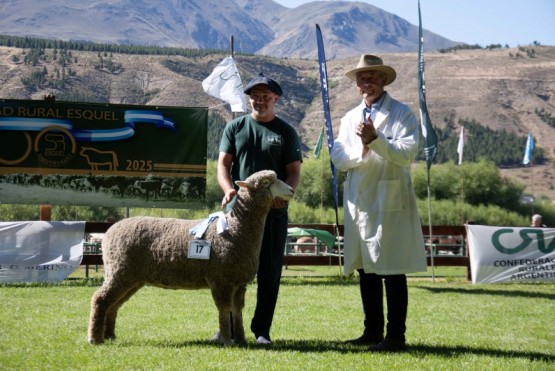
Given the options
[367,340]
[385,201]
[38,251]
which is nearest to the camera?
[385,201]

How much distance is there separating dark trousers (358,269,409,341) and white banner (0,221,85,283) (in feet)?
27.2

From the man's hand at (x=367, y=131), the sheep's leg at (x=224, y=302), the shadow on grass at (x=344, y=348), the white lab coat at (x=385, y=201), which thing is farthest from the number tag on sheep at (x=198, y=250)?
the man's hand at (x=367, y=131)

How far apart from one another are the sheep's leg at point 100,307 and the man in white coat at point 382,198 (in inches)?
85.9

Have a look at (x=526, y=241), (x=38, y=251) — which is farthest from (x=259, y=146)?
(x=526, y=241)

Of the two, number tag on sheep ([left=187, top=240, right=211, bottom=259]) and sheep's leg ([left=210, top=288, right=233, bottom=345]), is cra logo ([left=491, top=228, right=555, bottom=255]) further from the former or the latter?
number tag on sheep ([left=187, top=240, right=211, bottom=259])

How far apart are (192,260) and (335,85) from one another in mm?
176081

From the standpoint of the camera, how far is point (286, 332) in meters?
Result: 7.98

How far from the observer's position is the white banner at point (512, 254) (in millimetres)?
15375

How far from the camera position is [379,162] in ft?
22.0

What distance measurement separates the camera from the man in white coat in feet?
21.5

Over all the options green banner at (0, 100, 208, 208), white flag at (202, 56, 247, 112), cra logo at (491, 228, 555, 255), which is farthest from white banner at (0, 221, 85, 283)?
cra logo at (491, 228, 555, 255)

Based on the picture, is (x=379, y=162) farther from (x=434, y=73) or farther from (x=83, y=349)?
(x=434, y=73)

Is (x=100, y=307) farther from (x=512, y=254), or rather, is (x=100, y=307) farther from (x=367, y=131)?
(x=512, y=254)

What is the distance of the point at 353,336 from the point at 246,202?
213 centimetres
